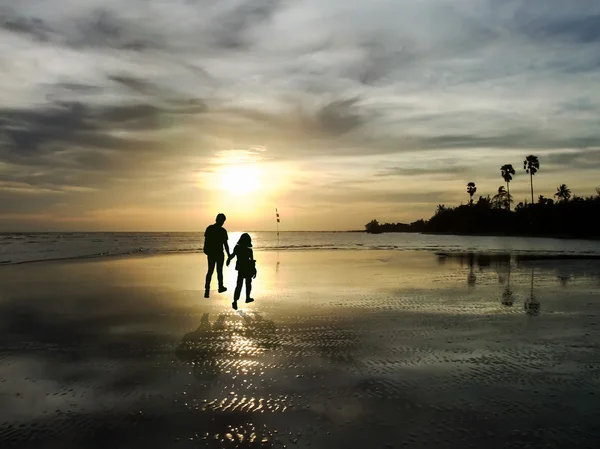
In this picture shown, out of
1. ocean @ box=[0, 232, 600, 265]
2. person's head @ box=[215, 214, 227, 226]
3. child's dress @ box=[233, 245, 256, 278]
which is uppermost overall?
person's head @ box=[215, 214, 227, 226]

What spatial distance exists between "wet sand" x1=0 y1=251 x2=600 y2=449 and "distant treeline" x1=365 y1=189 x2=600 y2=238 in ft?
309

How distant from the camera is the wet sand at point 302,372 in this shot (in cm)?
502

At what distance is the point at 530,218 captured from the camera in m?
117

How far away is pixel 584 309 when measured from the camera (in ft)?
41.1

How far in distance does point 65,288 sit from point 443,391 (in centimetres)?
1576

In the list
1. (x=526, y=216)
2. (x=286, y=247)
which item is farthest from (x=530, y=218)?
(x=286, y=247)

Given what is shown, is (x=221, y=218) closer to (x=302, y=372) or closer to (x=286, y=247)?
(x=302, y=372)

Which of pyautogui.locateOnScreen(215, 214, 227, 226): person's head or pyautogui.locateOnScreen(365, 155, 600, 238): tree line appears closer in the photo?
pyautogui.locateOnScreen(215, 214, 227, 226): person's head

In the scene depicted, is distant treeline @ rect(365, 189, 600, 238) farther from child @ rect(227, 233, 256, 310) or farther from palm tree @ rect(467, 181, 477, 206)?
child @ rect(227, 233, 256, 310)

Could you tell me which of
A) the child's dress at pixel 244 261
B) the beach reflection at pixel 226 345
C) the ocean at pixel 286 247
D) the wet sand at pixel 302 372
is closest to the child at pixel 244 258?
the child's dress at pixel 244 261

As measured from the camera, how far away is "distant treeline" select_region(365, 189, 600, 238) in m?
96.7

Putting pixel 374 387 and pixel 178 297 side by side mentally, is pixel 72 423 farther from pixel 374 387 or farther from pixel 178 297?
pixel 178 297

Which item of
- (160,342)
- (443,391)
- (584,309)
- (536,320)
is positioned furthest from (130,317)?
(584,309)

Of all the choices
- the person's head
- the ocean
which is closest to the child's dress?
the person's head
